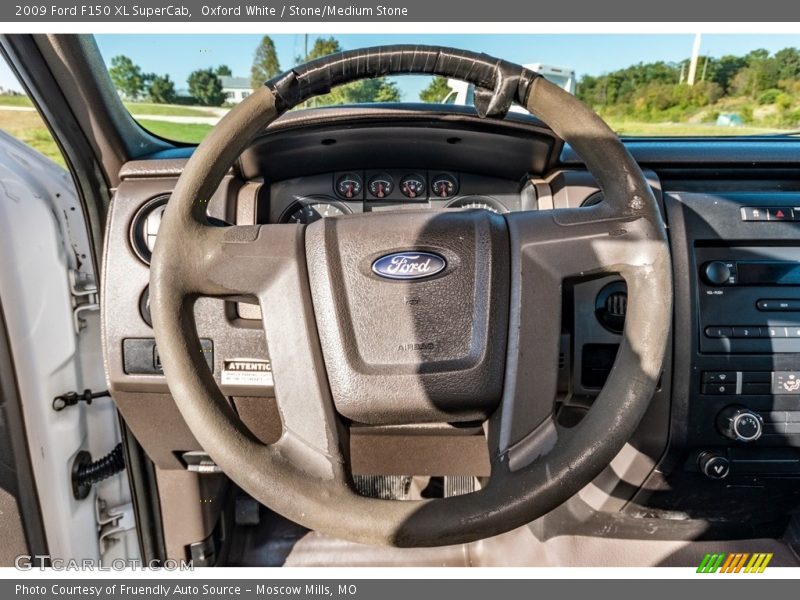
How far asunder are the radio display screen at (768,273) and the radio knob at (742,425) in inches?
11.9

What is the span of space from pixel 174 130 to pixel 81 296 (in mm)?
531

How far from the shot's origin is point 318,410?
88cm

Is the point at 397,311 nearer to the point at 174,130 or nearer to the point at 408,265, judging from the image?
the point at 408,265

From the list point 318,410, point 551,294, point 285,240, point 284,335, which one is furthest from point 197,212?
point 551,294

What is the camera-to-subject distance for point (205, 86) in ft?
4.63

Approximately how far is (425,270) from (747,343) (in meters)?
0.80

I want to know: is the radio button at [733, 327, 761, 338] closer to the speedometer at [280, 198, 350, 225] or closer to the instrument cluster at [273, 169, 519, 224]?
the instrument cluster at [273, 169, 519, 224]

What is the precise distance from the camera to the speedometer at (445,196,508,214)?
56.1 inches

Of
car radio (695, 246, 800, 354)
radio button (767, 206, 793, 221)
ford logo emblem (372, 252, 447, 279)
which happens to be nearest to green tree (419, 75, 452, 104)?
ford logo emblem (372, 252, 447, 279)

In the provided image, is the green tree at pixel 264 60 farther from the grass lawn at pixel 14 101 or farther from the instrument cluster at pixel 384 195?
the grass lawn at pixel 14 101

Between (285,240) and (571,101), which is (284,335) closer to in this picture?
(285,240)

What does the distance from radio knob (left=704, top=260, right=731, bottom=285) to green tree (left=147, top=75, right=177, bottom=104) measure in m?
1.47

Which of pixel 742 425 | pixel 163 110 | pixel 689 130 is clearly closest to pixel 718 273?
pixel 742 425

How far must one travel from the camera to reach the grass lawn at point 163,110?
54.1 inches
